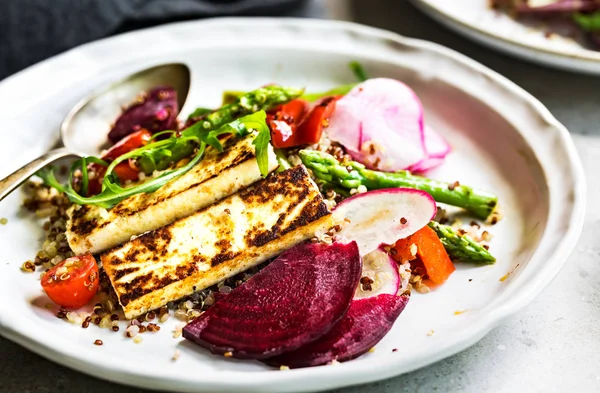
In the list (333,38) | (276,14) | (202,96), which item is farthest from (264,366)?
(276,14)

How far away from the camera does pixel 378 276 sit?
3.54 meters

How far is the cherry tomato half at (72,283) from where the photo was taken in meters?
3.37

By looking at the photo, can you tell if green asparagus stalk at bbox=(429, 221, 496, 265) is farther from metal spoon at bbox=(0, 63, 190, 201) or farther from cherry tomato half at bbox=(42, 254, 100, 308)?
metal spoon at bbox=(0, 63, 190, 201)

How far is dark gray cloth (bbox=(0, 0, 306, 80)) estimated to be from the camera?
5949 mm

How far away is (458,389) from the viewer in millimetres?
3230

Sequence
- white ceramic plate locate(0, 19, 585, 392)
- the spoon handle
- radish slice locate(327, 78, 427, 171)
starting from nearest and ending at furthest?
white ceramic plate locate(0, 19, 585, 392)
the spoon handle
radish slice locate(327, 78, 427, 171)

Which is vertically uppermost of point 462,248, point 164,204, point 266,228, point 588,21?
point 164,204

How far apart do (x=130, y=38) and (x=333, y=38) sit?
5.55ft

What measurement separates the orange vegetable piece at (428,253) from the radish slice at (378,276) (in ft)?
0.29

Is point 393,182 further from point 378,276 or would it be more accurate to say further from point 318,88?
point 318,88

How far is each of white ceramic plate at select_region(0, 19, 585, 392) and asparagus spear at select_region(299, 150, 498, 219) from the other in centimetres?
20

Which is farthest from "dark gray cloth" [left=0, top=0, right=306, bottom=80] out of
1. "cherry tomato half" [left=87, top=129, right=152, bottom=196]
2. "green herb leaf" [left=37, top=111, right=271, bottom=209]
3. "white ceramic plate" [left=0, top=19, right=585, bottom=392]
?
"green herb leaf" [left=37, top=111, right=271, bottom=209]

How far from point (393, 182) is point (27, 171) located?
2232 millimetres

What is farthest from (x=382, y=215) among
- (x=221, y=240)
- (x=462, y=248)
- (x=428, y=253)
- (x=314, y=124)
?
(x=221, y=240)
